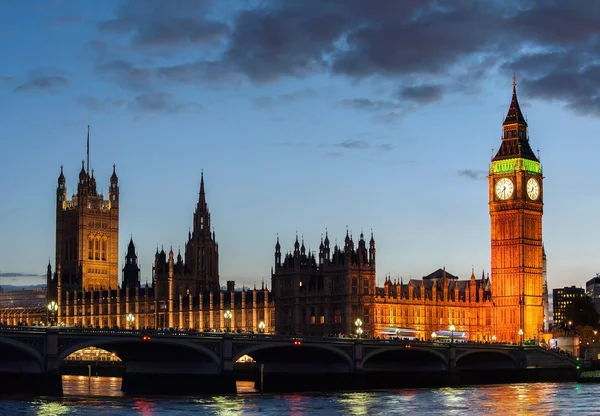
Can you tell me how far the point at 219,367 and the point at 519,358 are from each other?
4052 centimetres

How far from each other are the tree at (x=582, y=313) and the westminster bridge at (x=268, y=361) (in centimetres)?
3048

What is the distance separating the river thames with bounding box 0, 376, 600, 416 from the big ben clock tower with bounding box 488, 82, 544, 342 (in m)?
47.4

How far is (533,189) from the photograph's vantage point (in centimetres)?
16062

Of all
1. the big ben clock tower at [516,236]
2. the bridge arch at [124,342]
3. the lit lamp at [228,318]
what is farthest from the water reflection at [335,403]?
the big ben clock tower at [516,236]

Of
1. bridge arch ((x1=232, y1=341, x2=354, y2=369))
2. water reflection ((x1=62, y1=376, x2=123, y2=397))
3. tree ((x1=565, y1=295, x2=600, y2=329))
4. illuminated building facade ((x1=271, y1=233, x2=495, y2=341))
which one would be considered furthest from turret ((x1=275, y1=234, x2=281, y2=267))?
bridge arch ((x1=232, y1=341, x2=354, y2=369))

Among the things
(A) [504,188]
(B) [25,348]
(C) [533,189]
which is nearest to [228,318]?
(A) [504,188]

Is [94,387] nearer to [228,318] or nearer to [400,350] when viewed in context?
[400,350]

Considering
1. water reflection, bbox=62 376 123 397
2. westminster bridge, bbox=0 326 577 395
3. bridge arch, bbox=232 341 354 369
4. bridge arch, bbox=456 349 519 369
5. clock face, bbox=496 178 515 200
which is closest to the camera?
westminster bridge, bbox=0 326 577 395

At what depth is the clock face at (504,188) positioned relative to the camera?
159875mm

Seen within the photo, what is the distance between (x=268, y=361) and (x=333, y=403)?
25.8 m

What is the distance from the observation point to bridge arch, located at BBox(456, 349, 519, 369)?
12688 cm

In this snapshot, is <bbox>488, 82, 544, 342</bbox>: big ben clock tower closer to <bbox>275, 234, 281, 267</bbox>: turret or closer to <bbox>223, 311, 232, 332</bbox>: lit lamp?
→ <bbox>275, 234, 281, 267</bbox>: turret

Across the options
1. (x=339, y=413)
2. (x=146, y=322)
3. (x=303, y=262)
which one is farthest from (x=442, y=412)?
(x=146, y=322)

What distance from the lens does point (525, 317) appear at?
511 feet
